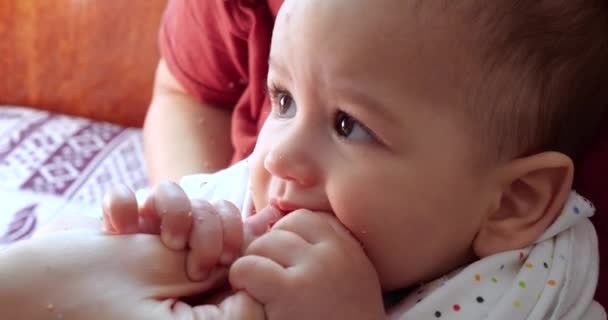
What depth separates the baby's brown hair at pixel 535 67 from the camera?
2.03 feet

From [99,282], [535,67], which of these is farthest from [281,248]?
[535,67]

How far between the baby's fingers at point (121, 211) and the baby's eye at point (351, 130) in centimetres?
18

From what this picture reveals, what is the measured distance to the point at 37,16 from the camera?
129cm

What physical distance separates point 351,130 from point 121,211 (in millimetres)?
197

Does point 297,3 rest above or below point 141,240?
above

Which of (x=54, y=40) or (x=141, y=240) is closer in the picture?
(x=141, y=240)

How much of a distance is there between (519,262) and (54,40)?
905mm

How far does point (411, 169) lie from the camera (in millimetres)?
629

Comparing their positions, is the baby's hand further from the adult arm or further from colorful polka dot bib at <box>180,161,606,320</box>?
the adult arm

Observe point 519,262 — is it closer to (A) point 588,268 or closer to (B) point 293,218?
(A) point 588,268

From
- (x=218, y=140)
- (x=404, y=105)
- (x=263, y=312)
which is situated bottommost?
(x=218, y=140)

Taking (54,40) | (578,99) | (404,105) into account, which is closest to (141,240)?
(404,105)

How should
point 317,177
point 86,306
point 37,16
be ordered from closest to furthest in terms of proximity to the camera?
point 86,306
point 317,177
point 37,16

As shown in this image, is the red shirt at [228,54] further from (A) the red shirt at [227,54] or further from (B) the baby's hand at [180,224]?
(B) the baby's hand at [180,224]
